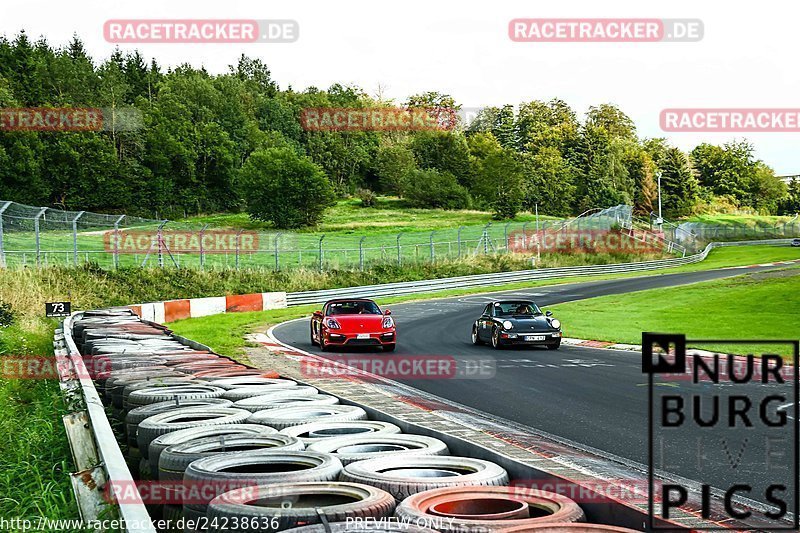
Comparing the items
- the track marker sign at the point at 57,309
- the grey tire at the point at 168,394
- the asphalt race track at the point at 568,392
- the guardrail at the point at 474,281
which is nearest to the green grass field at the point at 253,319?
the guardrail at the point at 474,281

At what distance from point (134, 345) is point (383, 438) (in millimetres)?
8244

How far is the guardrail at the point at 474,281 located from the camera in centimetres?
3991

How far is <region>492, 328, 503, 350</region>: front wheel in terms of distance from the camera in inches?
814

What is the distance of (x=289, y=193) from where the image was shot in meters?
83.2

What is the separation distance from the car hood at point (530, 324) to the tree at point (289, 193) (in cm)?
6318

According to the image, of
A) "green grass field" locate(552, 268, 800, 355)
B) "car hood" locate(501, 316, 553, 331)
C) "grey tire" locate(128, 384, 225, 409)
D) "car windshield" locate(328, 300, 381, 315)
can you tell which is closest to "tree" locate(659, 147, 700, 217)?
"green grass field" locate(552, 268, 800, 355)

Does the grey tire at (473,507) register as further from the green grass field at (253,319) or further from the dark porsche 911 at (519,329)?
the dark porsche 911 at (519,329)

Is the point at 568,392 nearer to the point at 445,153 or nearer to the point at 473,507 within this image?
the point at 473,507

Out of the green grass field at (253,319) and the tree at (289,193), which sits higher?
the tree at (289,193)

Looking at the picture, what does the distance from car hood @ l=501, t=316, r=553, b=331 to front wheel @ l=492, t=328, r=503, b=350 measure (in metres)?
0.37

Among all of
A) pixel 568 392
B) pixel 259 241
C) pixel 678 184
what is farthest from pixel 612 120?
pixel 568 392

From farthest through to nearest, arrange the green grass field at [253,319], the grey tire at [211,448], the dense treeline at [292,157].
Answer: the dense treeline at [292,157]
the green grass field at [253,319]
the grey tire at [211,448]

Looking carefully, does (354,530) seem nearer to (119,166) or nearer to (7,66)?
(119,166)

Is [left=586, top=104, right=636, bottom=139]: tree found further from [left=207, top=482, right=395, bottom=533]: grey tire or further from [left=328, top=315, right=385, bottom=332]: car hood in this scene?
[left=207, top=482, right=395, bottom=533]: grey tire
